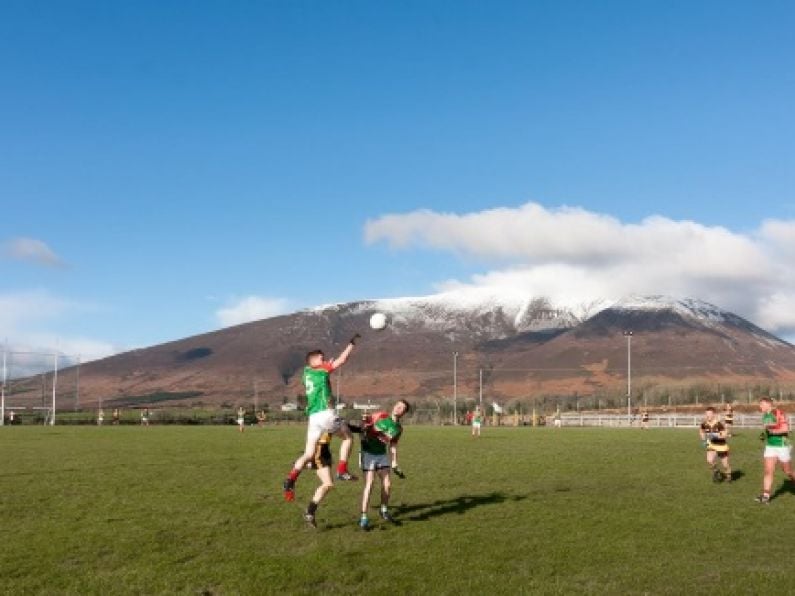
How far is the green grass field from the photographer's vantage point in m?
10.1

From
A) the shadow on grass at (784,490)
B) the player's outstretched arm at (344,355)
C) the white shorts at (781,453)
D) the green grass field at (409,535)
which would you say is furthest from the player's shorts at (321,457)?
the shadow on grass at (784,490)

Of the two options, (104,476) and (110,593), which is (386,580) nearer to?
(110,593)

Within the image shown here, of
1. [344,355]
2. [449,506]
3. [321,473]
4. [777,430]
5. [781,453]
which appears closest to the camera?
Result: [344,355]

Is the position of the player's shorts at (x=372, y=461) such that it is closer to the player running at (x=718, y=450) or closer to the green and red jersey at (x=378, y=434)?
the green and red jersey at (x=378, y=434)

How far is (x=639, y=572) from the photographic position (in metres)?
10.6

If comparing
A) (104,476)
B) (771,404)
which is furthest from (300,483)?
(771,404)

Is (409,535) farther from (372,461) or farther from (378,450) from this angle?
(378,450)

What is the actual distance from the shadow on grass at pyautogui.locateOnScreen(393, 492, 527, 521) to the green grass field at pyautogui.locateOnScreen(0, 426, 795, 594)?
4 cm

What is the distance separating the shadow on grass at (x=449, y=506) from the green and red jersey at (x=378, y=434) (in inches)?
55.6

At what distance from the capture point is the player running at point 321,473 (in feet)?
44.8

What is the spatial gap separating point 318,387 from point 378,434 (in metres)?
1.73

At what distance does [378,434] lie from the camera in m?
14.6

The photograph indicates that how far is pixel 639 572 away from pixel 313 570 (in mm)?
4170

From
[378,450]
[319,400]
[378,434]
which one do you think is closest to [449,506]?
[378,450]
